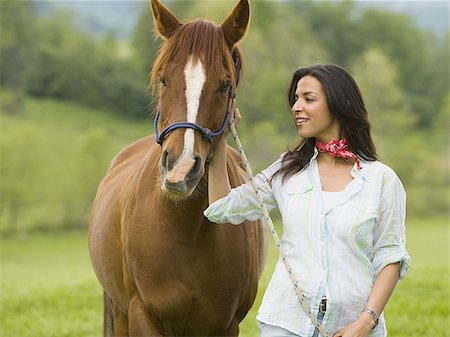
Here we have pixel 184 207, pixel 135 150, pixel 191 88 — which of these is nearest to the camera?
pixel 191 88

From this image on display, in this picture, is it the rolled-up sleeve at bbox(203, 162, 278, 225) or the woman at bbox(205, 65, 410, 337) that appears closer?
the woman at bbox(205, 65, 410, 337)

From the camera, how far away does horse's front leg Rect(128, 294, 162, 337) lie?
4.16 m

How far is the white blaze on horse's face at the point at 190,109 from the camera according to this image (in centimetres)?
320

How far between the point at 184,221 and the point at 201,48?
985 millimetres

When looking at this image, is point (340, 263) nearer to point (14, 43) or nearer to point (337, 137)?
point (337, 137)

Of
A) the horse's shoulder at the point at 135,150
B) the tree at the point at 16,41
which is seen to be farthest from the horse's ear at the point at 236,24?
the tree at the point at 16,41

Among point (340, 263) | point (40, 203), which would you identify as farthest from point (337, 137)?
point (40, 203)

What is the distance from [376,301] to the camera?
3168 millimetres

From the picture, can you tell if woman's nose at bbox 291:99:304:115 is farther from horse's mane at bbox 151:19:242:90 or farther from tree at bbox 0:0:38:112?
tree at bbox 0:0:38:112

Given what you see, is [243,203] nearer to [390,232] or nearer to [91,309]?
[390,232]

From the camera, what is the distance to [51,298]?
919cm

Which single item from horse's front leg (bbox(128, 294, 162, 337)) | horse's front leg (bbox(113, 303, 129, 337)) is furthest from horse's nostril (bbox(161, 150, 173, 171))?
horse's front leg (bbox(113, 303, 129, 337))

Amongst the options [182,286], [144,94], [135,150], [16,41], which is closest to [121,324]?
[182,286]

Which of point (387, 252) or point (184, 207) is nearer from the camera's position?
point (387, 252)
